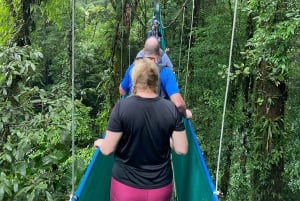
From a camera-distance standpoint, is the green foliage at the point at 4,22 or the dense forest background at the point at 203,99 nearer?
the dense forest background at the point at 203,99

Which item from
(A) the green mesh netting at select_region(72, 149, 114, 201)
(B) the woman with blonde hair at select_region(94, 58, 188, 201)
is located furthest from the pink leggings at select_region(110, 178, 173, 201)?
(A) the green mesh netting at select_region(72, 149, 114, 201)

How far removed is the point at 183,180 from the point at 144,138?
2.49 ft

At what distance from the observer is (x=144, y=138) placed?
4.27 ft

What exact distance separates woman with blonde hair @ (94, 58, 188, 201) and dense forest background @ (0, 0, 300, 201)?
21 centimetres

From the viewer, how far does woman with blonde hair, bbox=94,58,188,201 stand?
1288 mm

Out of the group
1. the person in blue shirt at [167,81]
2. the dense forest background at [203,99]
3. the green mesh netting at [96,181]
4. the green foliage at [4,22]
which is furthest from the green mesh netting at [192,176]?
the green foliage at [4,22]

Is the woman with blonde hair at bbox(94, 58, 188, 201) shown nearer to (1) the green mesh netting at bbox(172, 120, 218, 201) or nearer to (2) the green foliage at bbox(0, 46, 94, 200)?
(1) the green mesh netting at bbox(172, 120, 218, 201)

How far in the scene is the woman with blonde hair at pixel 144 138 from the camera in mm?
1288

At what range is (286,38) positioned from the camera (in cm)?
251

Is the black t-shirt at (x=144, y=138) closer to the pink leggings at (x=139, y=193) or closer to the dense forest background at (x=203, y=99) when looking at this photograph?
the pink leggings at (x=139, y=193)

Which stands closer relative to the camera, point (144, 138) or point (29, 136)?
point (144, 138)

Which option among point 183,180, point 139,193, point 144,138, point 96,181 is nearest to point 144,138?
point 144,138

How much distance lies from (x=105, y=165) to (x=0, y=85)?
83 centimetres

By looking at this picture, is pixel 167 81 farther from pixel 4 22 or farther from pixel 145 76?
pixel 4 22
